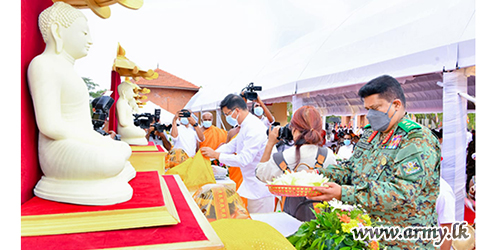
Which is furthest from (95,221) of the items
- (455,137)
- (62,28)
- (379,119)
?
(455,137)

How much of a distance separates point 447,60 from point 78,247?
3778 millimetres

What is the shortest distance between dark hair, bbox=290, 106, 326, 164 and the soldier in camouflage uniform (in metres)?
0.59

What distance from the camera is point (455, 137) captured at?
3.23m

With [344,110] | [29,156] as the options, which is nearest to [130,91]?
[29,156]

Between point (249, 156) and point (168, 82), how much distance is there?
→ 21.5 metres

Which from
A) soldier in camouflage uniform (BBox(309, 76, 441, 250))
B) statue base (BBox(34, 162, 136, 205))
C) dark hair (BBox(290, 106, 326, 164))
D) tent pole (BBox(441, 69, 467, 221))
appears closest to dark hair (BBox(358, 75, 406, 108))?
soldier in camouflage uniform (BBox(309, 76, 441, 250))

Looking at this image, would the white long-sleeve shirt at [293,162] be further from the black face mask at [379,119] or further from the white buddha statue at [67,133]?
the white buddha statue at [67,133]

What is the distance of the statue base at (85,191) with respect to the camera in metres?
0.99

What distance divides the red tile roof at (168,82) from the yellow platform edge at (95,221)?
20940 mm

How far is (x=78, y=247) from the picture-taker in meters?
0.79

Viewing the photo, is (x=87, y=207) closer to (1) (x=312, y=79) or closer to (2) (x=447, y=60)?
(2) (x=447, y=60)

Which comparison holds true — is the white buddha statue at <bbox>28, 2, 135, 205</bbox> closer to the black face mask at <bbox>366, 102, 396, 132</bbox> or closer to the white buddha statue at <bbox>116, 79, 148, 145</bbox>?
the black face mask at <bbox>366, 102, 396, 132</bbox>

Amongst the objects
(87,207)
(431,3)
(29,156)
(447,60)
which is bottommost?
(87,207)

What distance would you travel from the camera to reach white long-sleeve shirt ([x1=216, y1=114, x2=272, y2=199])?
3.38 metres
